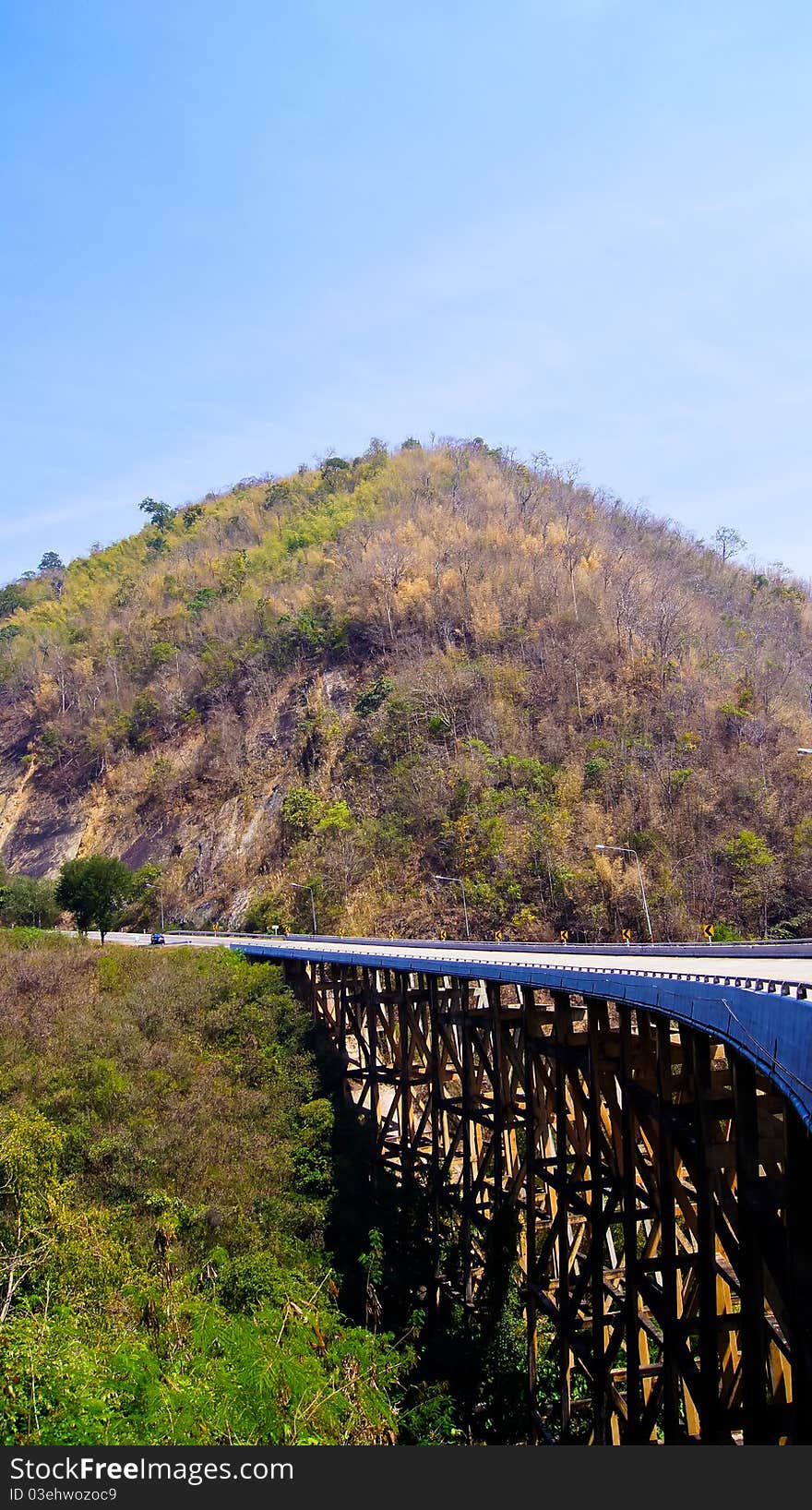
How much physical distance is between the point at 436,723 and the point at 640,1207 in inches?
1965

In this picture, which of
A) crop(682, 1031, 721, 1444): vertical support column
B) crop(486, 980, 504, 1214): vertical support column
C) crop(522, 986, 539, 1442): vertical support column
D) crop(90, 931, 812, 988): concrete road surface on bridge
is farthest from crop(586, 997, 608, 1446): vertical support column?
crop(486, 980, 504, 1214): vertical support column

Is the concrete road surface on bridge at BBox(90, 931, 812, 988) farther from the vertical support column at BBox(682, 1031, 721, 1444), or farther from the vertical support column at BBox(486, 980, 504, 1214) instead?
the vertical support column at BBox(682, 1031, 721, 1444)

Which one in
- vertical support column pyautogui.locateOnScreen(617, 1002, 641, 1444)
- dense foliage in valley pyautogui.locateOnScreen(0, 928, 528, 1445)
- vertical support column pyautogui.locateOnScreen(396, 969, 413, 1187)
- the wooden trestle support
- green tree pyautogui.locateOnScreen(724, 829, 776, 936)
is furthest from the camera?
green tree pyautogui.locateOnScreen(724, 829, 776, 936)

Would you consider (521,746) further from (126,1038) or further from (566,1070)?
(566,1070)

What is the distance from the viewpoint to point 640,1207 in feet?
72.6

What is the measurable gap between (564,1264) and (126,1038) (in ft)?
64.2

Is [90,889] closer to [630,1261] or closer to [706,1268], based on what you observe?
[630,1261]

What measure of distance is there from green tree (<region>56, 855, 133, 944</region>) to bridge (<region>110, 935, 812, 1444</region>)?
2913 cm

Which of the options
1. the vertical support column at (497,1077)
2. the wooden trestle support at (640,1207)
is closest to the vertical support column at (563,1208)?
the wooden trestle support at (640,1207)

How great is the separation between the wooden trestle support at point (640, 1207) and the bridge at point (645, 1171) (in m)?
0.05

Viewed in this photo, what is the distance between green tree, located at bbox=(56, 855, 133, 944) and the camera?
5991 centimetres

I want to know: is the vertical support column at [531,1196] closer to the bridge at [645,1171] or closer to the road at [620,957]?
the bridge at [645,1171]

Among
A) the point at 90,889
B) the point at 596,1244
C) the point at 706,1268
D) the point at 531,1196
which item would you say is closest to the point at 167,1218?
the point at 531,1196


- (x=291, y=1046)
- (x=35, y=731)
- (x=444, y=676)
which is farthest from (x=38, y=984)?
(x=35, y=731)
